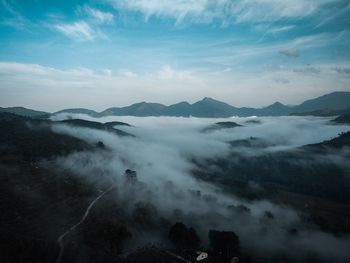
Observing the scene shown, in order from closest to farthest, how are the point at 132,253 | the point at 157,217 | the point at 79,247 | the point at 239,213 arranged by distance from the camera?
the point at 79,247
the point at 132,253
the point at 157,217
the point at 239,213

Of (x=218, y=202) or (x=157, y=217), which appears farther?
(x=218, y=202)

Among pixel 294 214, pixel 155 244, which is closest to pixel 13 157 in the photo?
pixel 155 244

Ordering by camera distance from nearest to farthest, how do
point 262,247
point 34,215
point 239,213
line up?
point 34,215 → point 262,247 → point 239,213

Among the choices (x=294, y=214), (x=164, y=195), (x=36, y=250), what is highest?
(x=36, y=250)

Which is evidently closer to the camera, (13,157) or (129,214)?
(129,214)

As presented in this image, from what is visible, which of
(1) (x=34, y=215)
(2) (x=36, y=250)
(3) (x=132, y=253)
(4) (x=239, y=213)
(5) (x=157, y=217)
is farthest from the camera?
(4) (x=239, y=213)

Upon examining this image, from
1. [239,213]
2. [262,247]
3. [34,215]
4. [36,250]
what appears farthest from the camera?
[239,213]

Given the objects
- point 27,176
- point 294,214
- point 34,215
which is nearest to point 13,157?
point 27,176

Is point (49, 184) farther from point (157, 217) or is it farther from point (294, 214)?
point (294, 214)

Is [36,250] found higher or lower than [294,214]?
higher

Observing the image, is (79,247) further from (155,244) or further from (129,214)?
(129,214)
